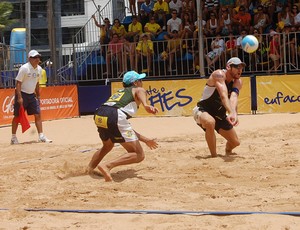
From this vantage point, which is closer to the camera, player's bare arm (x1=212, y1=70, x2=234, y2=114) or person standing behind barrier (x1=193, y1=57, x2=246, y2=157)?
player's bare arm (x1=212, y1=70, x2=234, y2=114)

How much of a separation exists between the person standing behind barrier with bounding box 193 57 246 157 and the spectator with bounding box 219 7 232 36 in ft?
35.0

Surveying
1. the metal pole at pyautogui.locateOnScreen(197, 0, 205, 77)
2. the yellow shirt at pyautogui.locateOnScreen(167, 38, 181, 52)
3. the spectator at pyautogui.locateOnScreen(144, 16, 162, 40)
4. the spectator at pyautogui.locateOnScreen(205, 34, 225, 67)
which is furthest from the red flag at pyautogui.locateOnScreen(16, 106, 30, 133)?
the spectator at pyautogui.locateOnScreen(144, 16, 162, 40)

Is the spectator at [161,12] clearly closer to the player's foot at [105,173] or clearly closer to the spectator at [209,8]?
the spectator at [209,8]

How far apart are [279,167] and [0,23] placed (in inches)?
1518

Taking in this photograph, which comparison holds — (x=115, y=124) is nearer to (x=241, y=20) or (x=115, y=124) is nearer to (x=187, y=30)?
(x=241, y=20)

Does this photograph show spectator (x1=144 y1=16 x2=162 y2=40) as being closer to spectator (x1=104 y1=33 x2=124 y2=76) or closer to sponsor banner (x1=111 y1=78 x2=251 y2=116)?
spectator (x1=104 y1=33 x2=124 y2=76)

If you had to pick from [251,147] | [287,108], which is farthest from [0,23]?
[251,147]

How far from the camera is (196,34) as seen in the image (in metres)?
20.7

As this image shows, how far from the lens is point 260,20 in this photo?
20.2 metres

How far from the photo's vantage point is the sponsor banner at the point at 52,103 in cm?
1734

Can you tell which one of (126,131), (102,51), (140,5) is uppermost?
(140,5)

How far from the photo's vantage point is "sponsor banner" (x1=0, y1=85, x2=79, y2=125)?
56.9ft

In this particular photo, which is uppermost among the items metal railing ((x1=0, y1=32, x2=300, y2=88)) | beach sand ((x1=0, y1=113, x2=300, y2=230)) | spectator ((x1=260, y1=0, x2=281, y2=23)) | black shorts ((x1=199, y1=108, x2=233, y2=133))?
spectator ((x1=260, y1=0, x2=281, y2=23))

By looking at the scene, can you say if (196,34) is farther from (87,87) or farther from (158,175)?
(158,175)
